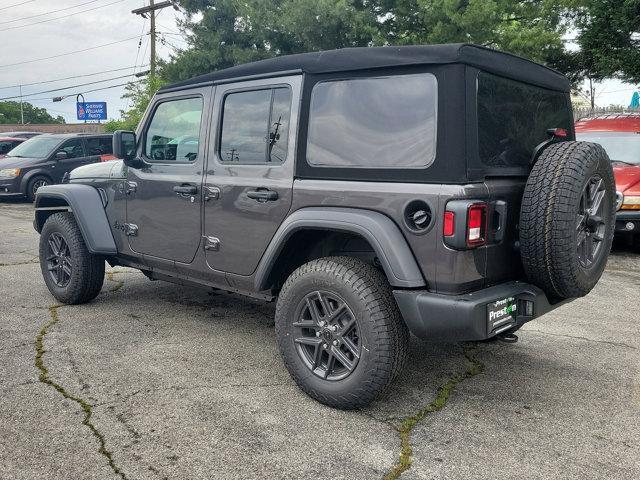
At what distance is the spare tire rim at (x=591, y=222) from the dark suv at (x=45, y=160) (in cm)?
1230

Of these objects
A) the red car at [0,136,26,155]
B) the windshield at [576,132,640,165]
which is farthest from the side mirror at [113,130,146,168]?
the red car at [0,136,26,155]

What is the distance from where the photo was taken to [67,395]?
3221mm

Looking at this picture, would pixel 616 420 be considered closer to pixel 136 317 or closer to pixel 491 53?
pixel 491 53

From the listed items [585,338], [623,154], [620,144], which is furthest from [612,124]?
[585,338]

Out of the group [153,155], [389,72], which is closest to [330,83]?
[389,72]

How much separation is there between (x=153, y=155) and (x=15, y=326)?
1657mm

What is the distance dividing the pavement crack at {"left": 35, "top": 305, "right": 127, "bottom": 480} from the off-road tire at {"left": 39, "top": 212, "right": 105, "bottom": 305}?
0.92ft

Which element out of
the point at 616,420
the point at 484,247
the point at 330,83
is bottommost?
the point at 616,420

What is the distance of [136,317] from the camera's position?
4.75m

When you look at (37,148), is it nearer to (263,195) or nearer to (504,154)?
(263,195)

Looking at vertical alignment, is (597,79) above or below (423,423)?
above

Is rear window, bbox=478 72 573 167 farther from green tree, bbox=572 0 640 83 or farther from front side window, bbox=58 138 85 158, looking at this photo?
green tree, bbox=572 0 640 83

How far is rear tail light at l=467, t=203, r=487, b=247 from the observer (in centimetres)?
271

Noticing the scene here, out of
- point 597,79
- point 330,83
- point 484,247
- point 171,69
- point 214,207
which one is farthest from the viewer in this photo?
point 171,69
